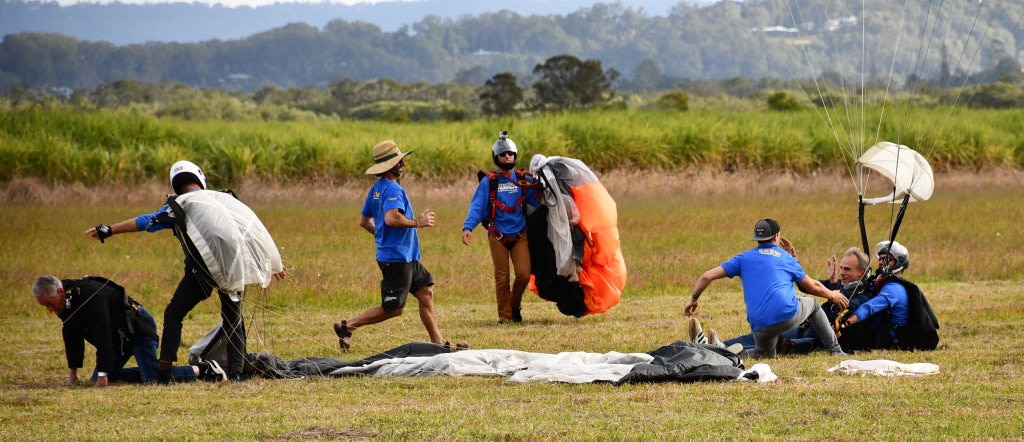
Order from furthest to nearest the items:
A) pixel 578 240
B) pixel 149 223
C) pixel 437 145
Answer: pixel 437 145 → pixel 578 240 → pixel 149 223

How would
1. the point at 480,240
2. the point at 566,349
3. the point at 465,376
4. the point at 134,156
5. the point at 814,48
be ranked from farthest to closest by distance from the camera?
the point at 814,48 → the point at 134,156 → the point at 480,240 → the point at 566,349 → the point at 465,376

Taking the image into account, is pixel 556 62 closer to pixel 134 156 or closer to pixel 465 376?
pixel 134 156

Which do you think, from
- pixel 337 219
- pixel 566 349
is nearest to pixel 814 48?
pixel 337 219

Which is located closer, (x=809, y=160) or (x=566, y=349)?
(x=566, y=349)

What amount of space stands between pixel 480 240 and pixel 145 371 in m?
10.9

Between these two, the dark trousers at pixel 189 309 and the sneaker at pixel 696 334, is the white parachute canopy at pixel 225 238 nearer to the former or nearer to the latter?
the dark trousers at pixel 189 309

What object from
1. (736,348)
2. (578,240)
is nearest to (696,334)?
(736,348)

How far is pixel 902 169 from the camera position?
33.9ft

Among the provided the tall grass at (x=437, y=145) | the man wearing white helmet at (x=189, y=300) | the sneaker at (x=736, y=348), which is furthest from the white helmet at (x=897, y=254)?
the tall grass at (x=437, y=145)

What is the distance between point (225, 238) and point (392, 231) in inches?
70.2

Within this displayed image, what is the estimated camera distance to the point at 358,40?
649 ft

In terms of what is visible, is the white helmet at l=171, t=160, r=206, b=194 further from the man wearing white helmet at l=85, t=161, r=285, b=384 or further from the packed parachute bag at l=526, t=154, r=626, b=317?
the packed parachute bag at l=526, t=154, r=626, b=317

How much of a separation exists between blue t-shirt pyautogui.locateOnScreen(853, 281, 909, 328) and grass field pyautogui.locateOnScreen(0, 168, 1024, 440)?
312 mm

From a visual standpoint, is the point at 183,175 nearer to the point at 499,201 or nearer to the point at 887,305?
the point at 499,201
